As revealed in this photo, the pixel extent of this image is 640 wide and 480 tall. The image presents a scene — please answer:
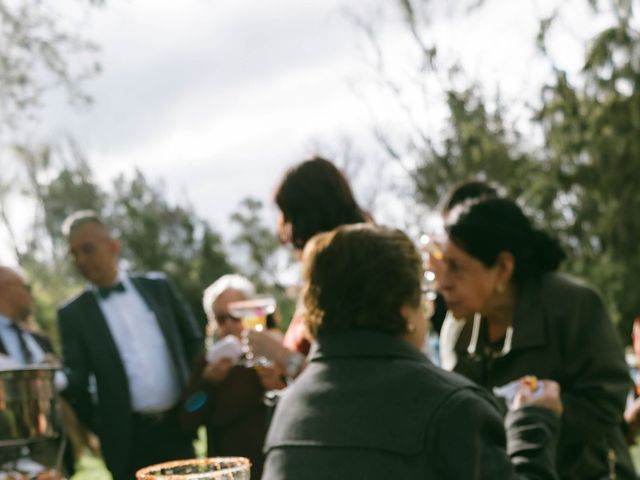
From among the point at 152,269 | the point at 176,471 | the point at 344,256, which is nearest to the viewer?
the point at 176,471

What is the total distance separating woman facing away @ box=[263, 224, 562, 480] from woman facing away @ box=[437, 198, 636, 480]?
53 centimetres

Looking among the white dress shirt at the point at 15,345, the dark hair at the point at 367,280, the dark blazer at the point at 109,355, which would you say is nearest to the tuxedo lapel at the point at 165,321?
the dark blazer at the point at 109,355

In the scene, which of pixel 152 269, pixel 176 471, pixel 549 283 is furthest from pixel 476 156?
pixel 176 471

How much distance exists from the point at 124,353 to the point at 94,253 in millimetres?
590

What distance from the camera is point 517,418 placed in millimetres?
2396

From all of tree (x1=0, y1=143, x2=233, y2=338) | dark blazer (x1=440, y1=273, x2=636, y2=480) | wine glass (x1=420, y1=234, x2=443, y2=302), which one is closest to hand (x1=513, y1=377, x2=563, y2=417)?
dark blazer (x1=440, y1=273, x2=636, y2=480)

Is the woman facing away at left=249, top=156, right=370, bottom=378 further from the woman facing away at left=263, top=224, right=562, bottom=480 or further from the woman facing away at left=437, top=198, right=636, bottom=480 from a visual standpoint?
the woman facing away at left=263, top=224, right=562, bottom=480

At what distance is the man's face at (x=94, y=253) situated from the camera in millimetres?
5523

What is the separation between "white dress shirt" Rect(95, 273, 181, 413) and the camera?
5.38 meters

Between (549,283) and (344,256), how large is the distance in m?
0.99

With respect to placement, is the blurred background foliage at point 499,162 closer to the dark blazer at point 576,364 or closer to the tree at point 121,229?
the tree at point 121,229

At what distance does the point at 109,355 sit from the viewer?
5383 mm

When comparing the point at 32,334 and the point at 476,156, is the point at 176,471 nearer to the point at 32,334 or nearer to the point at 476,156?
the point at 32,334

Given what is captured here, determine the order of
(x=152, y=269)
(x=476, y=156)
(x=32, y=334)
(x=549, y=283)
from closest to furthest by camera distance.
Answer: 1. (x=549, y=283)
2. (x=32, y=334)
3. (x=476, y=156)
4. (x=152, y=269)
